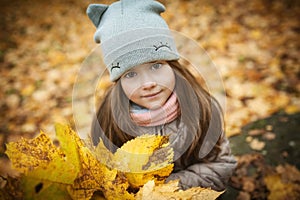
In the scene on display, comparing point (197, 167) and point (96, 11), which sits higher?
point (96, 11)

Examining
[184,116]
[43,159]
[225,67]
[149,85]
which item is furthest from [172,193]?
[225,67]

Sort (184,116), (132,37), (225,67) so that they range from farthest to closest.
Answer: (225,67) → (184,116) → (132,37)

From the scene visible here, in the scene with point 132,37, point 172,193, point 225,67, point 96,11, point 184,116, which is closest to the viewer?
point 172,193

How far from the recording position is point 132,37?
113 cm

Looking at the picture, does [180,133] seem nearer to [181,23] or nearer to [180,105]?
[180,105]

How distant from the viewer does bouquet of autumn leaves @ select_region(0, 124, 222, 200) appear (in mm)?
651

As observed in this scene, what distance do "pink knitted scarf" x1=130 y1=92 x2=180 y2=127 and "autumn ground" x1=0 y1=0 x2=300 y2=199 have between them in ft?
2.48

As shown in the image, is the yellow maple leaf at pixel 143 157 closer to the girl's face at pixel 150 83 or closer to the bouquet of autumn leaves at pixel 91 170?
the bouquet of autumn leaves at pixel 91 170

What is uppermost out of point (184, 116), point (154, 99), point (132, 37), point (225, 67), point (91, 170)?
point (132, 37)

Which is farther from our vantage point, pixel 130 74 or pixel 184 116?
pixel 184 116

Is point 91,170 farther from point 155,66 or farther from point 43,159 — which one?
point 155,66

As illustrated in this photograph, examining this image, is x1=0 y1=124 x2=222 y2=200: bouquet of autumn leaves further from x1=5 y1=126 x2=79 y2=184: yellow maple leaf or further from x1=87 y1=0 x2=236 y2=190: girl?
x1=87 y1=0 x2=236 y2=190: girl

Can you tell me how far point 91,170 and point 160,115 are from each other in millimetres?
564

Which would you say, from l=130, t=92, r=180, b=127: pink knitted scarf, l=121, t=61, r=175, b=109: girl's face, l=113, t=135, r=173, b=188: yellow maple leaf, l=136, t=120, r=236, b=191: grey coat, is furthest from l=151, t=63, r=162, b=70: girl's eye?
l=113, t=135, r=173, b=188: yellow maple leaf
